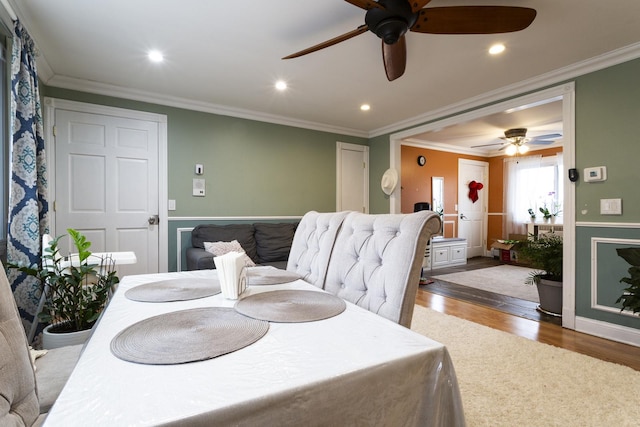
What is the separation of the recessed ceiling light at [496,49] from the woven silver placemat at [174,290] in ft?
8.97

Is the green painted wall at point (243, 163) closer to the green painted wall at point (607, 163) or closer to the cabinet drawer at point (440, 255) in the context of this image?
the cabinet drawer at point (440, 255)

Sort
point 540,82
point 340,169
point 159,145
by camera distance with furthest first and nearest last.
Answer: point 340,169, point 159,145, point 540,82

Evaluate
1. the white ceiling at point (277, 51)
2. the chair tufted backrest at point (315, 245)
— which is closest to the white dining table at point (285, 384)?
the chair tufted backrest at point (315, 245)

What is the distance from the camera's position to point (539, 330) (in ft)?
9.18

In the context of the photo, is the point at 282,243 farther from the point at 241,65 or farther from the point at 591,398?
the point at 591,398

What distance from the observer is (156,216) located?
12.0ft

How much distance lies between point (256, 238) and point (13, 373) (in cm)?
338

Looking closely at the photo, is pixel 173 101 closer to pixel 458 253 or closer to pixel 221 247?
pixel 221 247

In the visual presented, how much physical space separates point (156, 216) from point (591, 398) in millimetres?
4038

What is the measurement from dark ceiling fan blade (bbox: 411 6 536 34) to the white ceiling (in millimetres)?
291

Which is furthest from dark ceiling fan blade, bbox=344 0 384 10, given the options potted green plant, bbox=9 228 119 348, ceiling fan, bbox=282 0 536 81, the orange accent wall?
the orange accent wall

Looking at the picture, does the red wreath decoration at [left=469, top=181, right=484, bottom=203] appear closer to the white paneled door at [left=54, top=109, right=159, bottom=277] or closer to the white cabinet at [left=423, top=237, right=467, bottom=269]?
the white cabinet at [left=423, top=237, right=467, bottom=269]

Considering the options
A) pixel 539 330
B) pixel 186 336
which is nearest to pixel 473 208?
pixel 539 330

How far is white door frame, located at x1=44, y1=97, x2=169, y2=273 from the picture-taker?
314 cm
